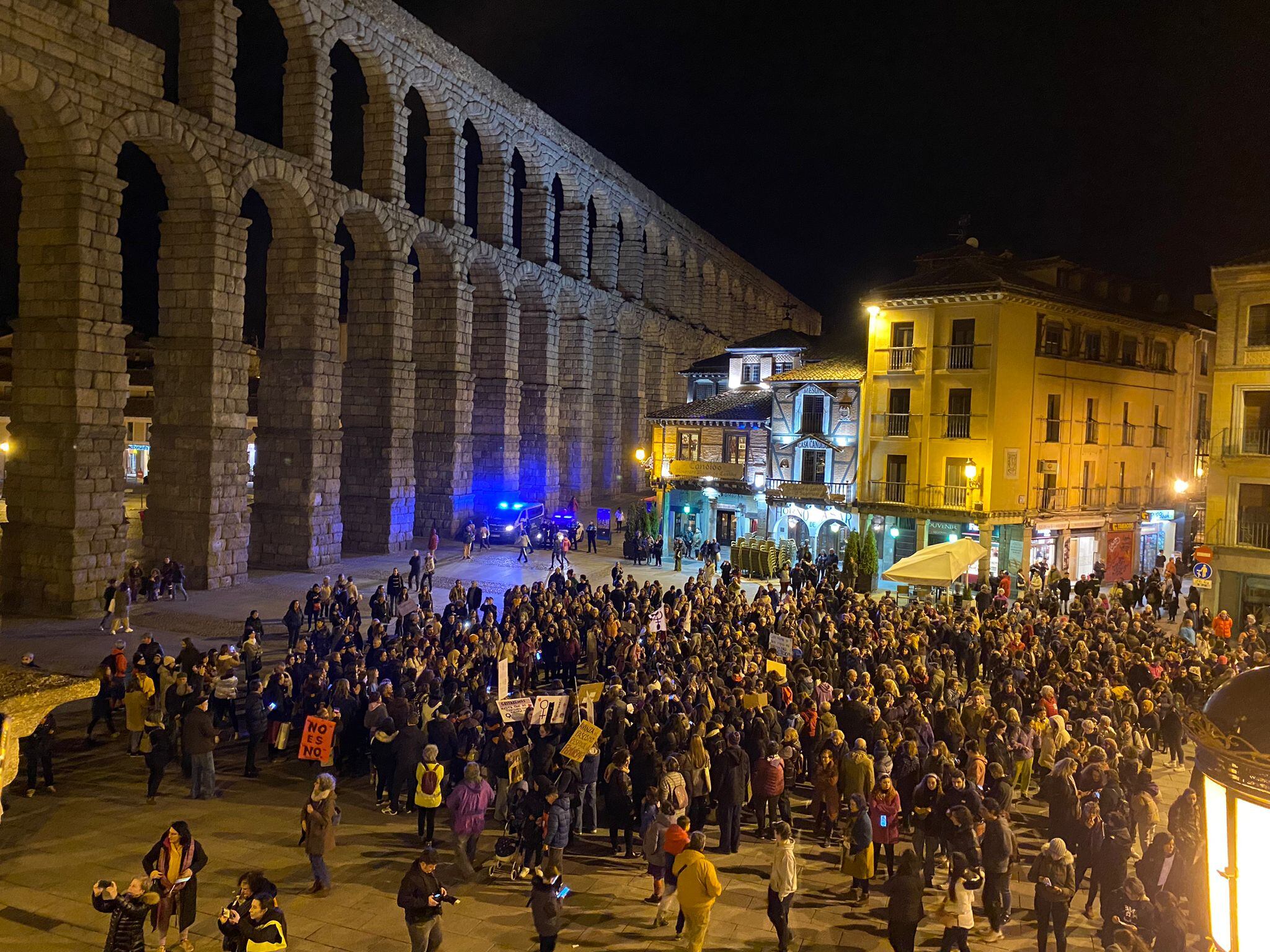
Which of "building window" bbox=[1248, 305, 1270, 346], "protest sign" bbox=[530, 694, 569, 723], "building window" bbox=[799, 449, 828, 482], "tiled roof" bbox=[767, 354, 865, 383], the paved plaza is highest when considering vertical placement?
"building window" bbox=[1248, 305, 1270, 346]

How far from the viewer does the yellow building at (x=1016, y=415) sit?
116 ft

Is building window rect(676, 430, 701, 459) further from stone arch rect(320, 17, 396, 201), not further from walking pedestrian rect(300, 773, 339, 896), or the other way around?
walking pedestrian rect(300, 773, 339, 896)

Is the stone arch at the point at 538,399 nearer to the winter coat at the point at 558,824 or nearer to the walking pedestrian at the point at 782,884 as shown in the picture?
the winter coat at the point at 558,824

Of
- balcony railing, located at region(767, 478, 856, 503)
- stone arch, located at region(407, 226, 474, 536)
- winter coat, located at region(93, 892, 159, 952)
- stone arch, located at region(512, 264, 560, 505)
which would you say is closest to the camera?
winter coat, located at region(93, 892, 159, 952)

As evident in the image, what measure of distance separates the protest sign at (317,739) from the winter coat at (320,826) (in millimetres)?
2967

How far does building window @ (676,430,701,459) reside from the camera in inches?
1789

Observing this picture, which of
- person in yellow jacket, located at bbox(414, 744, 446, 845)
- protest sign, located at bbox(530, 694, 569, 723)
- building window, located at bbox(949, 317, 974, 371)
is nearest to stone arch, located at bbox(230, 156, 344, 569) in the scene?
building window, located at bbox(949, 317, 974, 371)

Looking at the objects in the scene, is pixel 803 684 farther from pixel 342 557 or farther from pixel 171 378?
pixel 342 557

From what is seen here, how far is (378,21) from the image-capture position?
122 feet

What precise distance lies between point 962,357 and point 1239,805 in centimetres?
3506

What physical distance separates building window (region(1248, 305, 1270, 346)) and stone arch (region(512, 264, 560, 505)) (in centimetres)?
3340

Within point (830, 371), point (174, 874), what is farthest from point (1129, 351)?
point (174, 874)

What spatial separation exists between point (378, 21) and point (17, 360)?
19.4m

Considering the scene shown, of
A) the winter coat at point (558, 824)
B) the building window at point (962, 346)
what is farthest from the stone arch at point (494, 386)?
the winter coat at point (558, 824)
